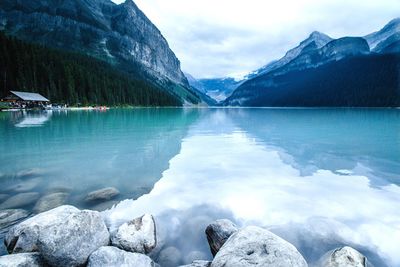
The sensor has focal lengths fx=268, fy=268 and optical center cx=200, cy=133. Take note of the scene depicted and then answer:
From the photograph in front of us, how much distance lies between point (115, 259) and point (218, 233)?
10.6 ft

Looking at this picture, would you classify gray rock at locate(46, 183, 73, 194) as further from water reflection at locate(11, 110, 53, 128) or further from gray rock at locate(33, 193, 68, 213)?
water reflection at locate(11, 110, 53, 128)

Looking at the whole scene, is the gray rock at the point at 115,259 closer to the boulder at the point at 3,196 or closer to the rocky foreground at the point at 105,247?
the rocky foreground at the point at 105,247

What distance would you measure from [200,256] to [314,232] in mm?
4209

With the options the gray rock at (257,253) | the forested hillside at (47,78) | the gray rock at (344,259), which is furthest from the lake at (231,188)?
the forested hillside at (47,78)

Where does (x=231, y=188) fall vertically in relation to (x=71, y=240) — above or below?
below

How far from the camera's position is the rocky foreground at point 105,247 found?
19.5 feet

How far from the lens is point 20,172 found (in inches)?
662

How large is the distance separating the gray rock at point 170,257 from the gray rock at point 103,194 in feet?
17.1

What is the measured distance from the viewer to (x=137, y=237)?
8094 mm

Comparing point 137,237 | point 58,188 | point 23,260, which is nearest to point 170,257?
point 137,237

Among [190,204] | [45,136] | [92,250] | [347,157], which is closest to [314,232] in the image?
[190,204]

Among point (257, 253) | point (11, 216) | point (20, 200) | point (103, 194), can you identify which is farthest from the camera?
point (103, 194)

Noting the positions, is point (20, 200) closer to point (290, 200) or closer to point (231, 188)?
point (231, 188)

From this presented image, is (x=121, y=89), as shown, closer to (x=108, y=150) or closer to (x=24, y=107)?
(x=24, y=107)
